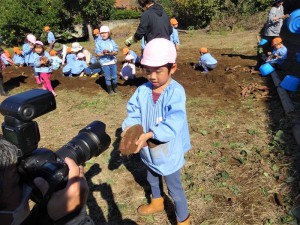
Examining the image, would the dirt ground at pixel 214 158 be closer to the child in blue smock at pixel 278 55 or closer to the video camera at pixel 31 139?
the child in blue smock at pixel 278 55

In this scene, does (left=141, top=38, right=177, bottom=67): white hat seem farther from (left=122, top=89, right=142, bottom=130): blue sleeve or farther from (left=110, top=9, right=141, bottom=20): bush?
(left=110, top=9, right=141, bottom=20): bush

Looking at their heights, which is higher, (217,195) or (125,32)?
(217,195)

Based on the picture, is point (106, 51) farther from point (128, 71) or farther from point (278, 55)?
point (278, 55)

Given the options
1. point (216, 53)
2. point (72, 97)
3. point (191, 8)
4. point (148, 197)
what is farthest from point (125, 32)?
point (148, 197)

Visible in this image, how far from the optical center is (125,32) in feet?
53.7

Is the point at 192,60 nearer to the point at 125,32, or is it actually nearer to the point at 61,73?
the point at 61,73

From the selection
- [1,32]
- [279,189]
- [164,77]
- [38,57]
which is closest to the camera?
[164,77]

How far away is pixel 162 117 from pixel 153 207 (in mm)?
1204

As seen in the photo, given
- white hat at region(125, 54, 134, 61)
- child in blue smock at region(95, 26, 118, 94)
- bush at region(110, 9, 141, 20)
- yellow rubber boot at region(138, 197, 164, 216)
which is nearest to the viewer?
yellow rubber boot at region(138, 197, 164, 216)

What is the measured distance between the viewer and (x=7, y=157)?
127 centimetres

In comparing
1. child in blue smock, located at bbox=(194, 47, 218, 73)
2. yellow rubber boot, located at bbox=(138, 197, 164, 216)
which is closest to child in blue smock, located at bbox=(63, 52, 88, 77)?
child in blue smock, located at bbox=(194, 47, 218, 73)

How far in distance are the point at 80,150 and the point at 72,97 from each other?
17.8 feet

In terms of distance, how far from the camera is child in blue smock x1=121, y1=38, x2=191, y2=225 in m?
2.40

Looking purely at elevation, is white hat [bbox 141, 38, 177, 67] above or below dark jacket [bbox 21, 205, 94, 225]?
above
